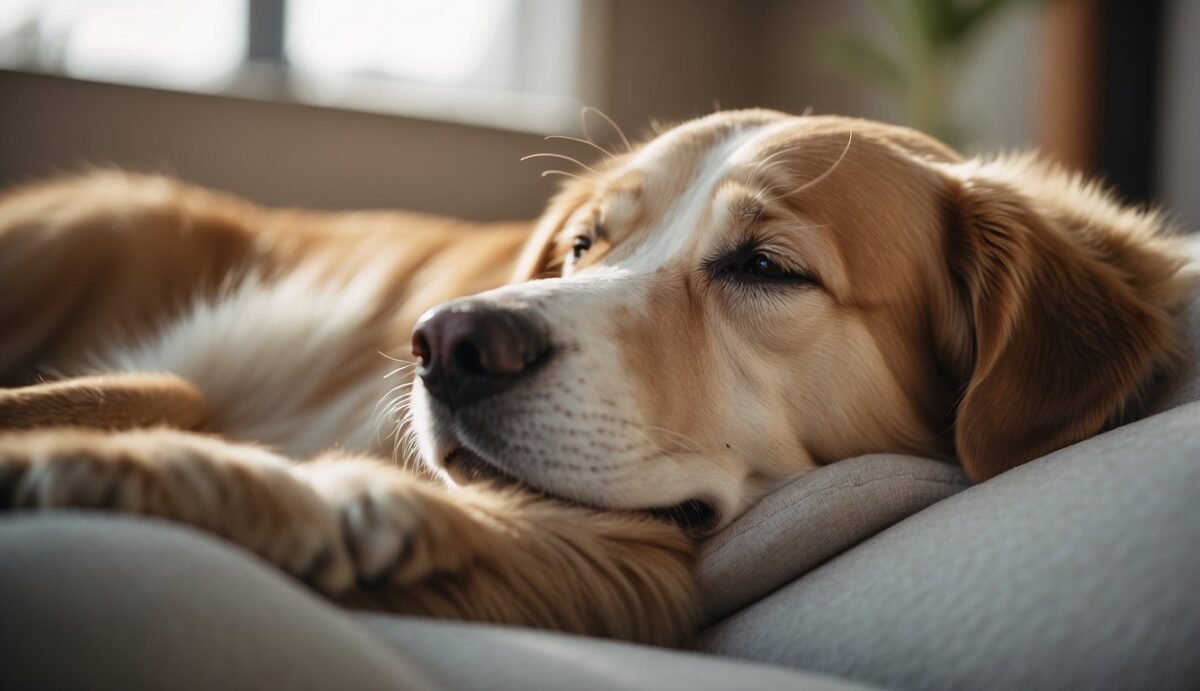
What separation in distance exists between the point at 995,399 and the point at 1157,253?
18.0 inches

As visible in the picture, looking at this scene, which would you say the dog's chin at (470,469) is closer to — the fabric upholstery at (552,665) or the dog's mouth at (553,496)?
the dog's mouth at (553,496)

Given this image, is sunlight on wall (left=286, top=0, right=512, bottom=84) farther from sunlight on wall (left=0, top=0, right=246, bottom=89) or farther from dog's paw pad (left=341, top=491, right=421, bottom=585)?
dog's paw pad (left=341, top=491, right=421, bottom=585)

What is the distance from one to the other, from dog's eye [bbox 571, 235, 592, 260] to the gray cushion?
2.73ft

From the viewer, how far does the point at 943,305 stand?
4.78 ft

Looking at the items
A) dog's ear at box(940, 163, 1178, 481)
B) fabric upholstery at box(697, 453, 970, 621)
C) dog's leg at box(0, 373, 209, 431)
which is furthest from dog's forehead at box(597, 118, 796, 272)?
dog's leg at box(0, 373, 209, 431)

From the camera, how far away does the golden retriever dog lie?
80 cm

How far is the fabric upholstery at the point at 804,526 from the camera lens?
1070 millimetres

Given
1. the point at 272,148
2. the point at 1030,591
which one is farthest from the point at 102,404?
the point at 272,148

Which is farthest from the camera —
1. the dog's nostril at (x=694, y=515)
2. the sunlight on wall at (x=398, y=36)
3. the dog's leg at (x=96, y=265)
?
the sunlight on wall at (x=398, y=36)

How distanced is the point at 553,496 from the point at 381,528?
0.38 m

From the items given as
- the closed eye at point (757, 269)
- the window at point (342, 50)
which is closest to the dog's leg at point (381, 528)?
the closed eye at point (757, 269)

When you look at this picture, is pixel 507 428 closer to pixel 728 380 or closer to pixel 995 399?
pixel 728 380

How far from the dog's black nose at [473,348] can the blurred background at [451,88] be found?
3.56 metres

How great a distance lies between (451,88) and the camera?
5.43 meters
